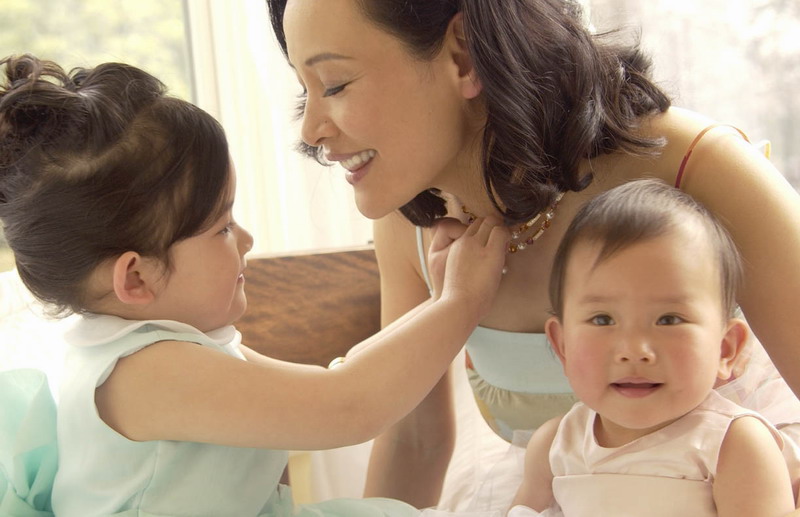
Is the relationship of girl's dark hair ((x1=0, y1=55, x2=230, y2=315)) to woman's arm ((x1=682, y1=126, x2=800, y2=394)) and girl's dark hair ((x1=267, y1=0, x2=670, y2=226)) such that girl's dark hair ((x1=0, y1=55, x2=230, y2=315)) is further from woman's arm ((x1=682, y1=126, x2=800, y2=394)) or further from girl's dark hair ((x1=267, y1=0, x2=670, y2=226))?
woman's arm ((x1=682, y1=126, x2=800, y2=394))

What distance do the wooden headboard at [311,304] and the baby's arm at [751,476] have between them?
998 mm

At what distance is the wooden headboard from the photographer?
1.76m

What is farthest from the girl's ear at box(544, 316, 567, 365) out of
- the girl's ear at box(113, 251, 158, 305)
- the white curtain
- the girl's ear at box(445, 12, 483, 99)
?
the white curtain

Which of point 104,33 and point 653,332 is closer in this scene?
point 653,332

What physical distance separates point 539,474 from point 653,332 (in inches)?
10.7

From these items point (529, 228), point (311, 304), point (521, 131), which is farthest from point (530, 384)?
point (311, 304)

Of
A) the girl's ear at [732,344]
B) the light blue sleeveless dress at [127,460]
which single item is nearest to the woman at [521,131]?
the girl's ear at [732,344]

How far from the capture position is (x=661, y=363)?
96 centimetres

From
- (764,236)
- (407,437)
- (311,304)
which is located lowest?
(407,437)

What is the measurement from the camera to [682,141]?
1225mm

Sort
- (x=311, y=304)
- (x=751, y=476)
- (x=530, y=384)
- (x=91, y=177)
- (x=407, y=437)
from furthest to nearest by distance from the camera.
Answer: (x=311, y=304) < (x=407, y=437) < (x=530, y=384) < (x=91, y=177) < (x=751, y=476)

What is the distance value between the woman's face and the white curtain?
3.52 ft

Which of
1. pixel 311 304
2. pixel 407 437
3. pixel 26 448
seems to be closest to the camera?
pixel 26 448

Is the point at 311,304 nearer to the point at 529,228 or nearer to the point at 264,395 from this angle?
the point at 529,228
